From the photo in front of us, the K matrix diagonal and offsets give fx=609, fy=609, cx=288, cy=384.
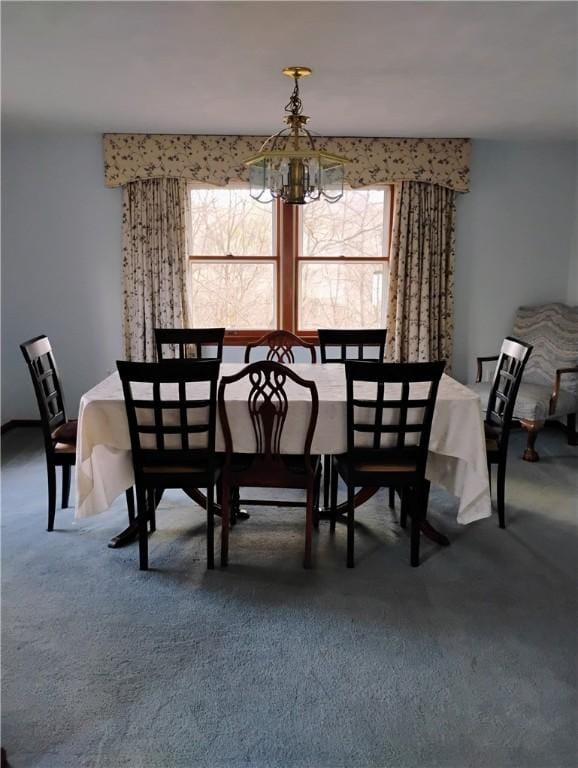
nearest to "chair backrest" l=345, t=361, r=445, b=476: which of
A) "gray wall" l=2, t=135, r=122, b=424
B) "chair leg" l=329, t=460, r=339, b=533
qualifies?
"chair leg" l=329, t=460, r=339, b=533

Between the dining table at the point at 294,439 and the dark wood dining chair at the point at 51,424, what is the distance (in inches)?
9.0

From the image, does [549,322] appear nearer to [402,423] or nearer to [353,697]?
[402,423]

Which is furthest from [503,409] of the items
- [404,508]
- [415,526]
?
[415,526]

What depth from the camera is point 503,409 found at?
130 inches

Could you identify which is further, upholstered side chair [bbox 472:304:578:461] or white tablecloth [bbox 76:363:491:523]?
upholstered side chair [bbox 472:304:578:461]

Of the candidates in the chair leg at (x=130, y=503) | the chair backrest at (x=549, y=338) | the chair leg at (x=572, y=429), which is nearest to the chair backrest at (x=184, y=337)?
the chair leg at (x=130, y=503)

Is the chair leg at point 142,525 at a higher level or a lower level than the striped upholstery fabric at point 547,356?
lower

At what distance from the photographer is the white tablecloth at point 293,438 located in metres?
2.84

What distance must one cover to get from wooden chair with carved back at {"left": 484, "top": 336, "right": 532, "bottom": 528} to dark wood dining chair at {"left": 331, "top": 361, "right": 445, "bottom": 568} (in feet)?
1.66

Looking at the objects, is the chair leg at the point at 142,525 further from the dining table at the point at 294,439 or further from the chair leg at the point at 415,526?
the chair leg at the point at 415,526

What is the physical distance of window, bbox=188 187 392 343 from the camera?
198 inches

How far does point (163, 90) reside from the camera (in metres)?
3.41

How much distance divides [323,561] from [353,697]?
35.7 inches

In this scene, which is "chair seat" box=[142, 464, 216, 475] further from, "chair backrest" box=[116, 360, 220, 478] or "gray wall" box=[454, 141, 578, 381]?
"gray wall" box=[454, 141, 578, 381]
